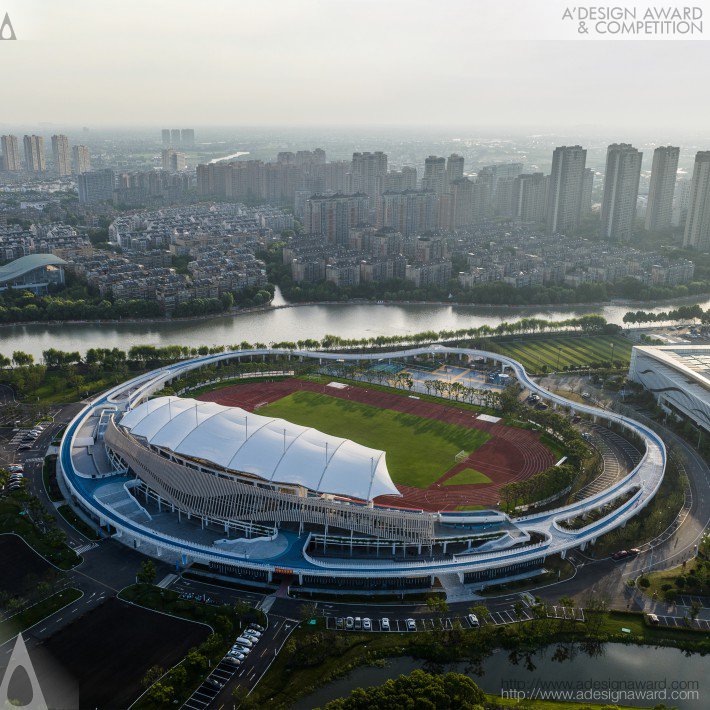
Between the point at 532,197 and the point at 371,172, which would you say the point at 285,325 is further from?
the point at 532,197

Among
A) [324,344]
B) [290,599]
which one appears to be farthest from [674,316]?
[290,599]

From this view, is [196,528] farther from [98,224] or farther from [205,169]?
[205,169]

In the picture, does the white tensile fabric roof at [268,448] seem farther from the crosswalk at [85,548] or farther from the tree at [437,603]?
the crosswalk at [85,548]

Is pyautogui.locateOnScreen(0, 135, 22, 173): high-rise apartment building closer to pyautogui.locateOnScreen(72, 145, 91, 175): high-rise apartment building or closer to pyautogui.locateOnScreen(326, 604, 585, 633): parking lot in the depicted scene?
pyautogui.locateOnScreen(72, 145, 91, 175): high-rise apartment building

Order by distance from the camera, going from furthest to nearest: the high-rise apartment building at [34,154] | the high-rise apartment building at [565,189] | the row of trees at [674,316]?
the high-rise apartment building at [34,154]
the high-rise apartment building at [565,189]
the row of trees at [674,316]

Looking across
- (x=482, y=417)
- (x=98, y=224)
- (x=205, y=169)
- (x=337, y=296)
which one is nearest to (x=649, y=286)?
(x=337, y=296)

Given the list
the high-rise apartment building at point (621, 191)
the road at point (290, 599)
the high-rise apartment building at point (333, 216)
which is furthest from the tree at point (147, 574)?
the high-rise apartment building at point (621, 191)
